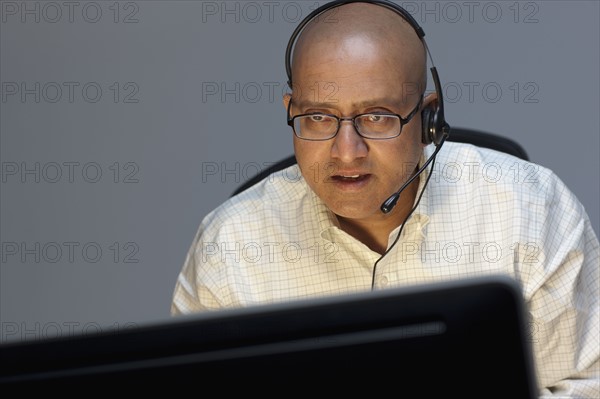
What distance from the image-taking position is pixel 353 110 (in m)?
1.48

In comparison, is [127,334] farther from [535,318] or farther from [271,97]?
[271,97]

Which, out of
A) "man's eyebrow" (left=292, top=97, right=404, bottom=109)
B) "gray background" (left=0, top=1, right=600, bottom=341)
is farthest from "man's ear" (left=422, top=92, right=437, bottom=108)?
"gray background" (left=0, top=1, right=600, bottom=341)

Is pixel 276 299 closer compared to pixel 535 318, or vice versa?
pixel 535 318

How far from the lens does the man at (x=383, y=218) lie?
1495 mm

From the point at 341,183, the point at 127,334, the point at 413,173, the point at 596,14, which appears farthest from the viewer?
the point at 596,14

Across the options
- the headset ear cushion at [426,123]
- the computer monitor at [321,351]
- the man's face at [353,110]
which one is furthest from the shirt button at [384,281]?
the computer monitor at [321,351]

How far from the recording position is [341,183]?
1483 mm

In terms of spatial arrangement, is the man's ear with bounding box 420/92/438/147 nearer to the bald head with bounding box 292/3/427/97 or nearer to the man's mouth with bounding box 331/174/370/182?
the bald head with bounding box 292/3/427/97

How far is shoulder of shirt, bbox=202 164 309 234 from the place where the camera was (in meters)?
1.73

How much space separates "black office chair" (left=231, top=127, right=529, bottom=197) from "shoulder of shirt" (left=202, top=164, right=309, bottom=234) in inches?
1.7

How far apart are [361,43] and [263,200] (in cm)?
37

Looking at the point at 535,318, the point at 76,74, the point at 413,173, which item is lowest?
the point at 535,318

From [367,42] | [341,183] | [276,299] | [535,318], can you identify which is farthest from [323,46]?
[535,318]

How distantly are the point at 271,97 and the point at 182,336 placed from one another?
196 cm
